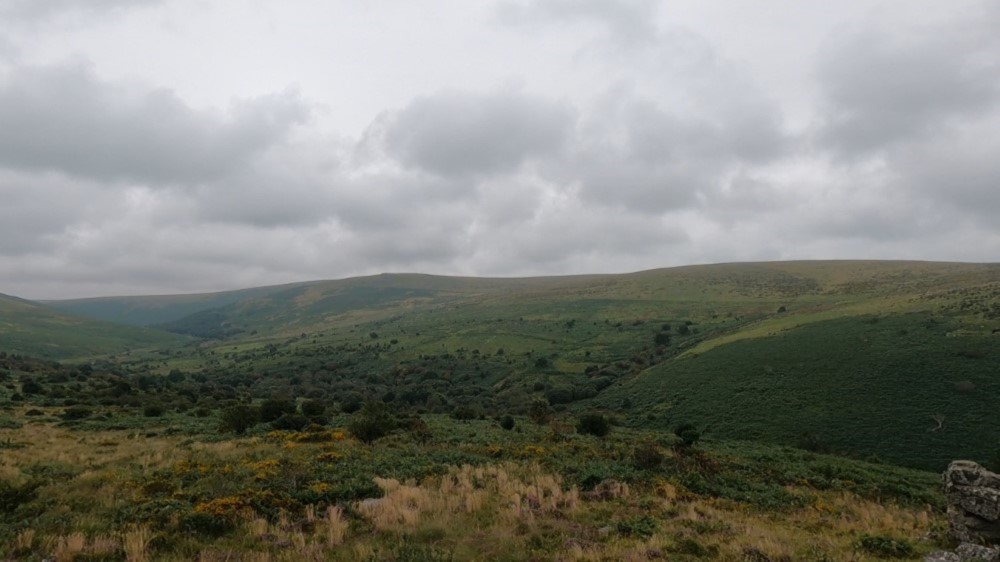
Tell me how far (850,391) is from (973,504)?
50.7 meters

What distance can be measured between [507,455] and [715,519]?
1144cm

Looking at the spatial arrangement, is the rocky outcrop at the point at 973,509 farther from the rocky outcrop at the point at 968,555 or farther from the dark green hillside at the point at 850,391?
the dark green hillside at the point at 850,391

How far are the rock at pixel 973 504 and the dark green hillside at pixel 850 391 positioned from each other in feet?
111

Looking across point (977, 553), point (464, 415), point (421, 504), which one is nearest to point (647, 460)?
point (421, 504)

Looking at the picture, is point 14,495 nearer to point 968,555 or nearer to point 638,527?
point 638,527

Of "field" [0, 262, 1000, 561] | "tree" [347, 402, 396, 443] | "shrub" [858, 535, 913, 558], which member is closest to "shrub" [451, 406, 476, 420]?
"field" [0, 262, 1000, 561]

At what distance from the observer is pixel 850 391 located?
2141 inches

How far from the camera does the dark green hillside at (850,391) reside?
4422 cm

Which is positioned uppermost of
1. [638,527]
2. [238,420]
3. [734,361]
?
[638,527]

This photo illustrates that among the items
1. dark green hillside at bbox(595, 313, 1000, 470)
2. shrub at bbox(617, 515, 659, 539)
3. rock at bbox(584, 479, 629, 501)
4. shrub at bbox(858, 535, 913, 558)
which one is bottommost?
dark green hillside at bbox(595, 313, 1000, 470)

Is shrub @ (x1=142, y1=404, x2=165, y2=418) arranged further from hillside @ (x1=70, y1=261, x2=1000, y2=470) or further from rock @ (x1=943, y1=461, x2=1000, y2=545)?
rock @ (x1=943, y1=461, x2=1000, y2=545)

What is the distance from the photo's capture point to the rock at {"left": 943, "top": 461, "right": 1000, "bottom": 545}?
38.0 ft

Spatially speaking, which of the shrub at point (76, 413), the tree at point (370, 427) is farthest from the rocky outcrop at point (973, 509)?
the shrub at point (76, 413)

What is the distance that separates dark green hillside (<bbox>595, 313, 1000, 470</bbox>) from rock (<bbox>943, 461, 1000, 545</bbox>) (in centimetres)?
3375
